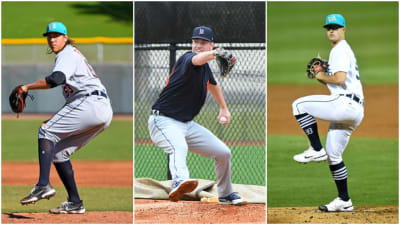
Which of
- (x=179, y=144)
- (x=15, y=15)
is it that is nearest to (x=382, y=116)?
(x=179, y=144)

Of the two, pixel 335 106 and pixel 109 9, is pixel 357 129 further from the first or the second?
pixel 109 9

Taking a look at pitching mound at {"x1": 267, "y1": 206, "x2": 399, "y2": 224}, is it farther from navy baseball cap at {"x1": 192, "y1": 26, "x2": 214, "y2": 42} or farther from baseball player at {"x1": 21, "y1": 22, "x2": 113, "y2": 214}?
baseball player at {"x1": 21, "y1": 22, "x2": 113, "y2": 214}

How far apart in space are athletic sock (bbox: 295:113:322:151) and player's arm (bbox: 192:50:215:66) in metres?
0.93

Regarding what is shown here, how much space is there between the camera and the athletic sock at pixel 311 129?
4.99 meters

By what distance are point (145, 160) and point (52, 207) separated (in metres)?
1.05

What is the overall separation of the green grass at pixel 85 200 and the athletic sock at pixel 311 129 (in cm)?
222

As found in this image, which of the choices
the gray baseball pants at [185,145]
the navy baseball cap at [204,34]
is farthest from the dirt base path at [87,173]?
the navy baseball cap at [204,34]

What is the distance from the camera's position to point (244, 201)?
18.7 ft

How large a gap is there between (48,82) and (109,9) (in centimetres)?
413

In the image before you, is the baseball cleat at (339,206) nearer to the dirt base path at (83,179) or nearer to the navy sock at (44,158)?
the dirt base path at (83,179)

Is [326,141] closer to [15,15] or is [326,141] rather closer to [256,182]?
[256,182]

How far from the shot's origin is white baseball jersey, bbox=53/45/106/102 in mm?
4859

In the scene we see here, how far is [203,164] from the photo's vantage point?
6.28m

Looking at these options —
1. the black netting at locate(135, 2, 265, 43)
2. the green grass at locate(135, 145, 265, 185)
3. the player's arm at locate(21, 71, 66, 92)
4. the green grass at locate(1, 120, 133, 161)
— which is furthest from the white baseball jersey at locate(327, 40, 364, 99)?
the green grass at locate(1, 120, 133, 161)
